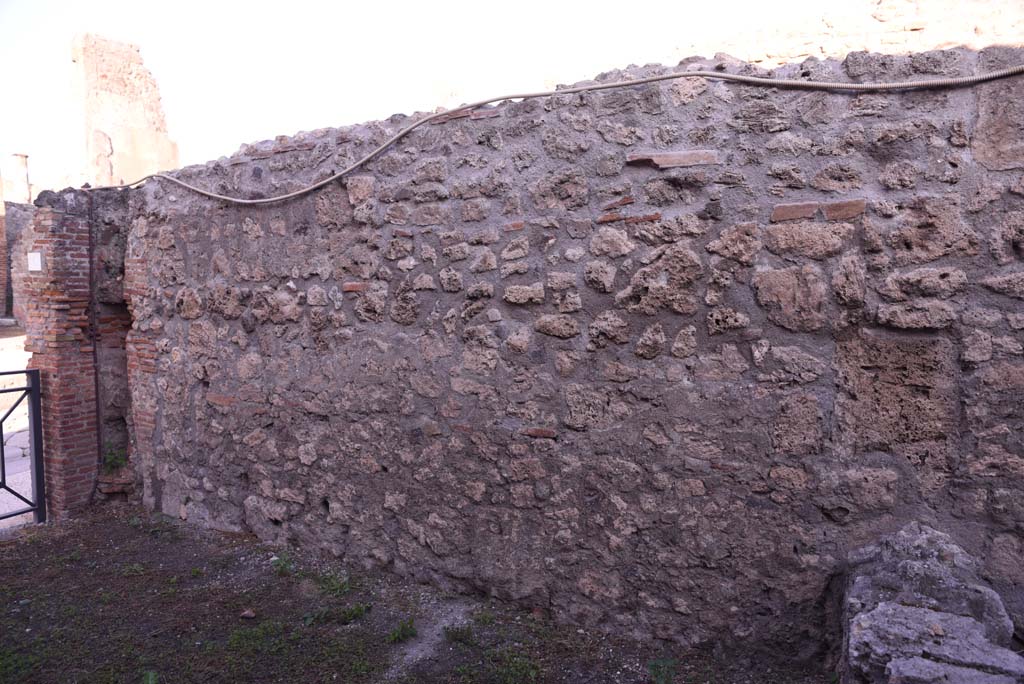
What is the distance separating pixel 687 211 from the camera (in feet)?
9.35

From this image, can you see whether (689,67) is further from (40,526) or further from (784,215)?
(40,526)

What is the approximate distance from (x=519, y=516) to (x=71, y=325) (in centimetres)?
388

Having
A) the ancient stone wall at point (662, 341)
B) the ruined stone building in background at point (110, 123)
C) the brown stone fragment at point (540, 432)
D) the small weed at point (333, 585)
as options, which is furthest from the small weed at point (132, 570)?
the ruined stone building in background at point (110, 123)

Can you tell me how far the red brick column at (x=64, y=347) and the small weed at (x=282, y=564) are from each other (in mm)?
2105

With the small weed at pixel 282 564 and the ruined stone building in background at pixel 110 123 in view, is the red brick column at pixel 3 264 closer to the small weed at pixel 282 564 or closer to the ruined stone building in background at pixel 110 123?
the ruined stone building in background at pixel 110 123

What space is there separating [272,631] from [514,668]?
1231 mm

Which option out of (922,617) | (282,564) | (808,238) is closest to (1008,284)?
(808,238)

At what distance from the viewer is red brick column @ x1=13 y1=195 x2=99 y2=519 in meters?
5.07

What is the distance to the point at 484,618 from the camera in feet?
10.8

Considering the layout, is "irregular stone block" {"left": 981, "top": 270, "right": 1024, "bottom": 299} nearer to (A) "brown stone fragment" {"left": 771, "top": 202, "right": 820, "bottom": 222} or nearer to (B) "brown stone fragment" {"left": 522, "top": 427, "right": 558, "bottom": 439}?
(A) "brown stone fragment" {"left": 771, "top": 202, "right": 820, "bottom": 222}

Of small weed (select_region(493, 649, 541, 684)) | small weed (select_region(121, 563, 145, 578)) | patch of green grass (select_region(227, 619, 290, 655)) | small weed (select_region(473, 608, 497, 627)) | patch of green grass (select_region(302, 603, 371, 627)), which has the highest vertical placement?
small weed (select_region(473, 608, 497, 627))

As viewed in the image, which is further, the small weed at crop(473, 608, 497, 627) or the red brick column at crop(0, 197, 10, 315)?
the red brick column at crop(0, 197, 10, 315)

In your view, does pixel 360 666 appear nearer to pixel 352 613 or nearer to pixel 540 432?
pixel 352 613

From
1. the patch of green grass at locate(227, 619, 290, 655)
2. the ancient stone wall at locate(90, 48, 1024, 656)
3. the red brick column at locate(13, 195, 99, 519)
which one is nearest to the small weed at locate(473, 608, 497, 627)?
the ancient stone wall at locate(90, 48, 1024, 656)
